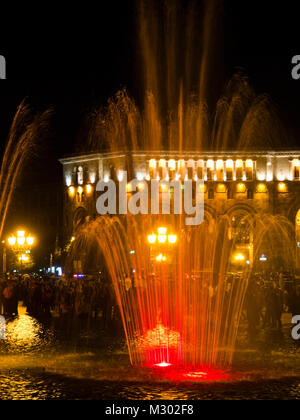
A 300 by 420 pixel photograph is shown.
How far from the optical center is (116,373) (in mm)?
12016

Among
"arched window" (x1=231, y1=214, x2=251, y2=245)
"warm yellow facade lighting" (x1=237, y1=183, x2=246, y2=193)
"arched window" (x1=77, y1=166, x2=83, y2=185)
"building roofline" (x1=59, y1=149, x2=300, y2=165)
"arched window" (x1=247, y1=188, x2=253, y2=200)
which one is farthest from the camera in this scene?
"arched window" (x1=77, y1=166, x2=83, y2=185)

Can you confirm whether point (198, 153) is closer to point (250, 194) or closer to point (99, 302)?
point (250, 194)

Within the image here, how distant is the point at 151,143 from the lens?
2894 inches

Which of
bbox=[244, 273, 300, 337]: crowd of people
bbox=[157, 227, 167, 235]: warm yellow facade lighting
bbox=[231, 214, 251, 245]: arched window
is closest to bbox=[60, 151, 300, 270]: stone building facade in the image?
bbox=[231, 214, 251, 245]: arched window

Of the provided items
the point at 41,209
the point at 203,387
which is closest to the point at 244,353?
the point at 203,387

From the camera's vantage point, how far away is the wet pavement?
Result: 33.7 feet

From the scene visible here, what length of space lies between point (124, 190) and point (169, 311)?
153ft

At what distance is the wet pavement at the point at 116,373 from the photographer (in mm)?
10273

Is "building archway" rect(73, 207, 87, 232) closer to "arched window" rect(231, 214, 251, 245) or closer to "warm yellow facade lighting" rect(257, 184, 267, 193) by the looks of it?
"arched window" rect(231, 214, 251, 245)

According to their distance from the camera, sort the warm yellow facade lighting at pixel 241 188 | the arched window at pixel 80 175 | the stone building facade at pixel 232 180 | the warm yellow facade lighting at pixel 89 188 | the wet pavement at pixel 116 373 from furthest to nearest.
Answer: the arched window at pixel 80 175, the warm yellow facade lighting at pixel 89 188, the warm yellow facade lighting at pixel 241 188, the stone building facade at pixel 232 180, the wet pavement at pixel 116 373

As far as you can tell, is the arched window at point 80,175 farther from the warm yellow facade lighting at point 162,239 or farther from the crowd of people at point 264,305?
the crowd of people at point 264,305

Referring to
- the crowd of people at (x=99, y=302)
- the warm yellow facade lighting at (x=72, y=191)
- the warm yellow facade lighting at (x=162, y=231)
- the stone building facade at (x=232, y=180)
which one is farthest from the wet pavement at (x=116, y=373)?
the warm yellow facade lighting at (x=72, y=191)

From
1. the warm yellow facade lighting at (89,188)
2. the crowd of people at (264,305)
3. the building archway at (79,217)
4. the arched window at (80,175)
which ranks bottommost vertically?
the crowd of people at (264,305)

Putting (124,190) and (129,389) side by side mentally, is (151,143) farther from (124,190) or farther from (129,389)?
(129,389)
